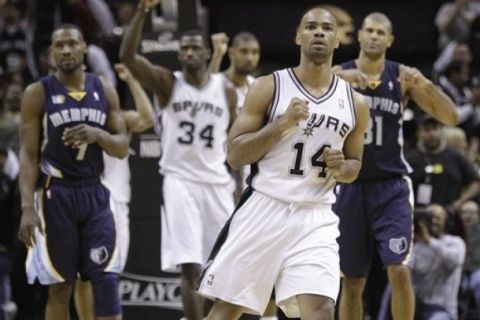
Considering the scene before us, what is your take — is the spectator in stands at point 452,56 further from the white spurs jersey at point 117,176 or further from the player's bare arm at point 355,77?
the player's bare arm at point 355,77

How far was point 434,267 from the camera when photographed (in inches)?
454

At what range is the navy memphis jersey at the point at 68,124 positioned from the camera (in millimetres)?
9117

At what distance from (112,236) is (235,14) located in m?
7.80

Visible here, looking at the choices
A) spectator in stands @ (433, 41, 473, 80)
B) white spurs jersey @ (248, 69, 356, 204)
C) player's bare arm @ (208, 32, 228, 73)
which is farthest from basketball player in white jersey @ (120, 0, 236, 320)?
→ spectator in stands @ (433, 41, 473, 80)

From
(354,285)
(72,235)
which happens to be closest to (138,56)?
(72,235)

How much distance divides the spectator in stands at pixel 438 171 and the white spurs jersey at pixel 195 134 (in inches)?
94.8

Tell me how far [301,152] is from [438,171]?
532 cm

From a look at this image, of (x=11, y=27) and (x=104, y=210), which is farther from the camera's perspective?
(x=11, y=27)

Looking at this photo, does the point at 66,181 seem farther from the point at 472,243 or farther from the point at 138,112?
the point at 472,243

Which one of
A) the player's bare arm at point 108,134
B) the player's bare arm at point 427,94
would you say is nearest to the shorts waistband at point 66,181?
the player's bare arm at point 108,134

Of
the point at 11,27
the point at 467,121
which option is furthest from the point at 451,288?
the point at 11,27

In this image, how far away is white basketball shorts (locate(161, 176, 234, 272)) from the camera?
10.5 metres

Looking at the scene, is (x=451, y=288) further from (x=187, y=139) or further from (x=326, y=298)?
(x=326, y=298)

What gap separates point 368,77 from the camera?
9.44 metres
